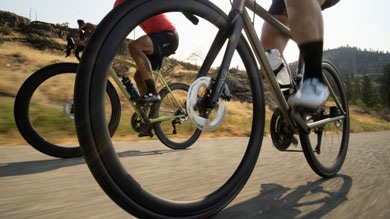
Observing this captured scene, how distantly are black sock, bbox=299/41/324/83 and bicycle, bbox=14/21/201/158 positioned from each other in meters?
1.41

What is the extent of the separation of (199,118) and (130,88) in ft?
6.91

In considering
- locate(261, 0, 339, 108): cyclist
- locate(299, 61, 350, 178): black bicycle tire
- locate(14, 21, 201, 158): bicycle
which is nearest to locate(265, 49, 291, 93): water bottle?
locate(261, 0, 339, 108): cyclist

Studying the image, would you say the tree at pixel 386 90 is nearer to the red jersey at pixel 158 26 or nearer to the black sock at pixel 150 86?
the red jersey at pixel 158 26

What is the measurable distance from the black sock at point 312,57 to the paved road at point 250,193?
2.01 ft

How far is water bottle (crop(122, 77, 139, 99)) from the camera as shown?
3.14 meters

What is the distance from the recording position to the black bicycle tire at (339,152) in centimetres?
195

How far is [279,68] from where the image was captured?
1.76 metres

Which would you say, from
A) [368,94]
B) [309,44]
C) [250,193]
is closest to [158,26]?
[309,44]

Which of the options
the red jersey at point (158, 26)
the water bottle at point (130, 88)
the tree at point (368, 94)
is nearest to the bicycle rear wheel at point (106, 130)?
the water bottle at point (130, 88)

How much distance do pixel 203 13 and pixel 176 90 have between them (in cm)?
263

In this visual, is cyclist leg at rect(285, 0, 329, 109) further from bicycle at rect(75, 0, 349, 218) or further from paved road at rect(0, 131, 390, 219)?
paved road at rect(0, 131, 390, 219)

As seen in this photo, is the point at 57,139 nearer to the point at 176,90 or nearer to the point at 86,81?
the point at 176,90

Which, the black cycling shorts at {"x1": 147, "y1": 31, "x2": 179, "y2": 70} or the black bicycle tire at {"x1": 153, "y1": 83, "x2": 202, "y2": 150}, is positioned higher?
the black cycling shorts at {"x1": 147, "y1": 31, "x2": 179, "y2": 70}

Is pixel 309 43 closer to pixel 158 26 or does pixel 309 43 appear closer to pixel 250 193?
pixel 250 193
